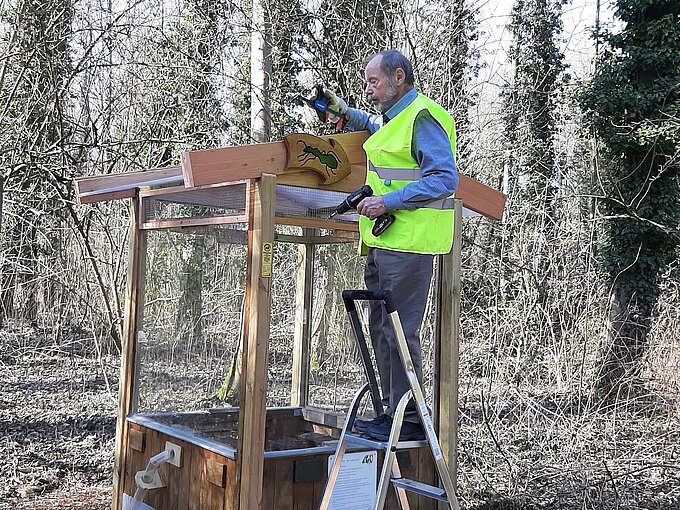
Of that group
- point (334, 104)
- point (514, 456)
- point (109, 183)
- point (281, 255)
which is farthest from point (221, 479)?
point (514, 456)

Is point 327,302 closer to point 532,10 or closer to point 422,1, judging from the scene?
point 422,1

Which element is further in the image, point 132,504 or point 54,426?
point 54,426

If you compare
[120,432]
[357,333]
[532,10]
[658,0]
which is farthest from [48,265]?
[532,10]

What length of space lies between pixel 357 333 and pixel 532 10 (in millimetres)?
13288

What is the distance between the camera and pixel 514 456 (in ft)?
18.9

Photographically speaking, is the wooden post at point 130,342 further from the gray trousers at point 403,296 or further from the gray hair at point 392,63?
the gray hair at point 392,63

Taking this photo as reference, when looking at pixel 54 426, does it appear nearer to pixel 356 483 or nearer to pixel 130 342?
pixel 130 342

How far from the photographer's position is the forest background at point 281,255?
17.8 ft

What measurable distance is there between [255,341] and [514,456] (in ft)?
9.90

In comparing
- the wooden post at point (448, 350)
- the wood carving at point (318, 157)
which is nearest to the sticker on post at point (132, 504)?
the wooden post at point (448, 350)

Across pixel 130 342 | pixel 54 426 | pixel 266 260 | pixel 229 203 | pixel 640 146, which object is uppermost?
pixel 640 146

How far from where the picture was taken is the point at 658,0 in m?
10.9

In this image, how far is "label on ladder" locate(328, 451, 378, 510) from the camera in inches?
138

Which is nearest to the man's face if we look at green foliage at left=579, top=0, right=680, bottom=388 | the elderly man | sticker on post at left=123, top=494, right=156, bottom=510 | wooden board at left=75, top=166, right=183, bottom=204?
the elderly man
